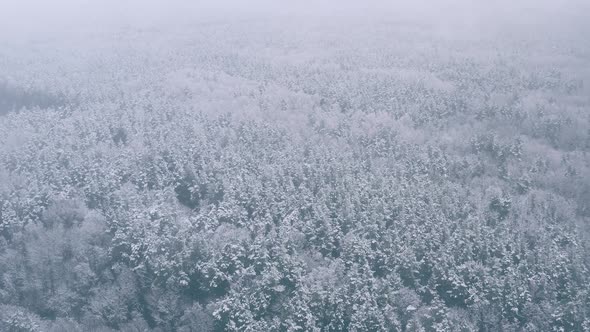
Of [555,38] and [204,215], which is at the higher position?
[555,38]

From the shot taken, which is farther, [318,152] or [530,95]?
[530,95]

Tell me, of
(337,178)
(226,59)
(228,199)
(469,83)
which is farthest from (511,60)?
(228,199)

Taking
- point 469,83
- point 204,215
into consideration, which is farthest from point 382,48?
point 204,215

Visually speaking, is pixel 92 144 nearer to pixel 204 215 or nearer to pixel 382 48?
pixel 204 215

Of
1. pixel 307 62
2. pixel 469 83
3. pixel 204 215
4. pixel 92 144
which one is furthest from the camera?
pixel 307 62

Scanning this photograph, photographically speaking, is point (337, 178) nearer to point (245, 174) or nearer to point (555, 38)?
point (245, 174)

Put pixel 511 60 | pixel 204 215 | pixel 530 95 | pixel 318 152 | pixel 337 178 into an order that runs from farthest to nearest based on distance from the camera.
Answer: pixel 511 60
pixel 530 95
pixel 318 152
pixel 337 178
pixel 204 215
